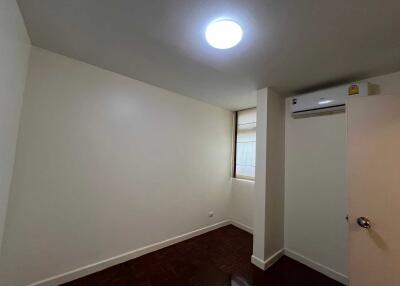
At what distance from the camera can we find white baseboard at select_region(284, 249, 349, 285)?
73.4 inches

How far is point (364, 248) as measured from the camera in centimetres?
139

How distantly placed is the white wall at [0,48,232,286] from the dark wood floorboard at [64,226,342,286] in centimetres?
21

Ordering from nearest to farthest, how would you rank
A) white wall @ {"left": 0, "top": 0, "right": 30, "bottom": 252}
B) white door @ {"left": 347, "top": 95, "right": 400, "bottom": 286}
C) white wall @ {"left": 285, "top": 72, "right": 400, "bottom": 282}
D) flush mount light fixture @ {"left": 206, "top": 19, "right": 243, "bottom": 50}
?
white wall @ {"left": 0, "top": 0, "right": 30, "bottom": 252} → flush mount light fixture @ {"left": 206, "top": 19, "right": 243, "bottom": 50} → white door @ {"left": 347, "top": 95, "right": 400, "bottom": 286} → white wall @ {"left": 285, "top": 72, "right": 400, "bottom": 282}

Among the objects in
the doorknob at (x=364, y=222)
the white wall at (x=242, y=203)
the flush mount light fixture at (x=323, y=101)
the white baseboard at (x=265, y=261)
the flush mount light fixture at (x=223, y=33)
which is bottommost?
the white baseboard at (x=265, y=261)

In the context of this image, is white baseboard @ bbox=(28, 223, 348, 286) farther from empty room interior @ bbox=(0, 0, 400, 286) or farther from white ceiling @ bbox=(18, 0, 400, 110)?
white ceiling @ bbox=(18, 0, 400, 110)

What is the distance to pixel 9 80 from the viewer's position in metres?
1.15

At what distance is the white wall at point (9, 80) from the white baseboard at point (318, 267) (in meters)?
3.10

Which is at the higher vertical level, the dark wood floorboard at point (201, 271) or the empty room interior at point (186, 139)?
the empty room interior at point (186, 139)

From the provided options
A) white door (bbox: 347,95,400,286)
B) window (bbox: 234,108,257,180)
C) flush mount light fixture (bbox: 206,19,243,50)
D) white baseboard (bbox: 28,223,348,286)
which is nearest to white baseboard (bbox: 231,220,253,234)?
white baseboard (bbox: 28,223,348,286)

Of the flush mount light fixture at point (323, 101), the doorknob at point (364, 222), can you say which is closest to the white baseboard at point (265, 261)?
the doorknob at point (364, 222)

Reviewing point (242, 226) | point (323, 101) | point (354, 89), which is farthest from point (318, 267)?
point (354, 89)

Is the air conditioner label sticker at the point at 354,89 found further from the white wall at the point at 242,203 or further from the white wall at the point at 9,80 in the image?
the white wall at the point at 9,80

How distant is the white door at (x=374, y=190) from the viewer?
4.28 feet

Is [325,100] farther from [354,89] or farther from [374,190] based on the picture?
[374,190]
